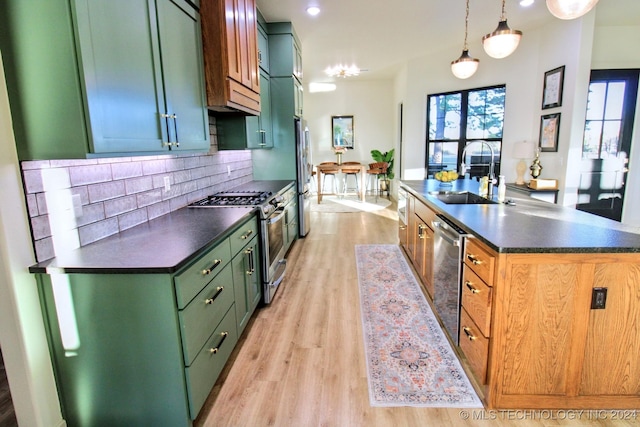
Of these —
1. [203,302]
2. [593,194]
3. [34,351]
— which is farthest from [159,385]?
[593,194]

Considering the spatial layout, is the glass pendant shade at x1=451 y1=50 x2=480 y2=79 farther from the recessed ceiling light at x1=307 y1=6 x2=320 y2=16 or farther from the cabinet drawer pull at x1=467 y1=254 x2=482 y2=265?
the cabinet drawer pull at x1=467 y1=254 x2=482 y2=265

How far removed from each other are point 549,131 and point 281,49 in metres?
3.76

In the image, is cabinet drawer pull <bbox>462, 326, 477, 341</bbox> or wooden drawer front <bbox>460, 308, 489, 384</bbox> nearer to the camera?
wooden drawer front <bbox>460, 308, 489, 384</bbox>

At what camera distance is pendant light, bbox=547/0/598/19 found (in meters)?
2.07

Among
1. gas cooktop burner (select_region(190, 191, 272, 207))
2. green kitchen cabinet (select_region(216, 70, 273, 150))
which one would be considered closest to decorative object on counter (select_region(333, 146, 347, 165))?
green kitchen cabinet (select_region(216, 70, 273, 150))

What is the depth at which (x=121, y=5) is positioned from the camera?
1571 mm

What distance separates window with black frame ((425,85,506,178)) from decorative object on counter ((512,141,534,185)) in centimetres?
74

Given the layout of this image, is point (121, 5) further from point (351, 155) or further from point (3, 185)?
point (351, 155)

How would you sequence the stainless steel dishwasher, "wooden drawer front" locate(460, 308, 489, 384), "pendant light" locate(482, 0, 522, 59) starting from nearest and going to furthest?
1. "wooden drawer front" locate(460, 308, 489, 384)
2. the stainless steel dishwasher
3. "pendant light" locate(482, 0, 522, 59)

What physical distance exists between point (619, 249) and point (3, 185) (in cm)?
255

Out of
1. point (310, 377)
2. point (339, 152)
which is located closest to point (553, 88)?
point (339, 152)

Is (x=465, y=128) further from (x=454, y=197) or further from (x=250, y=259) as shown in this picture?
(x=250, y=259)

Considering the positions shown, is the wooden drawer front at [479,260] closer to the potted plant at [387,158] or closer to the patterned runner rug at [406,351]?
the patterned runner rug at [406,351]

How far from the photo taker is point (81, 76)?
1345 millimetres
